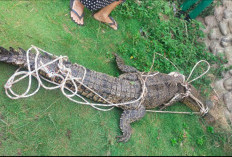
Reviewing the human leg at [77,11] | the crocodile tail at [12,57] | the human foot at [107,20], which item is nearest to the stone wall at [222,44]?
the human foot at [107,20]

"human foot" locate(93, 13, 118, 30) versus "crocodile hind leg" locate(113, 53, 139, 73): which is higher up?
"human foot" locate(93, 13, 118, 30)

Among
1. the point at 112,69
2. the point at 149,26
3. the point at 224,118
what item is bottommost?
the point at 224,118

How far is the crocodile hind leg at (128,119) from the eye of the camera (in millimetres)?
3029

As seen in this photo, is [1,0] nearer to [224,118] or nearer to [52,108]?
[52,108]

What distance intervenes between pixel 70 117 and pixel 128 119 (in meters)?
0.88

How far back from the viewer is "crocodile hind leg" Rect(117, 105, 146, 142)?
9.94ft

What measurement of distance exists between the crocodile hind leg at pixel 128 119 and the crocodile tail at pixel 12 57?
5.32ft

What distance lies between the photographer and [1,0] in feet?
11.2

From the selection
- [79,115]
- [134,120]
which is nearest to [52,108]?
[79,115]

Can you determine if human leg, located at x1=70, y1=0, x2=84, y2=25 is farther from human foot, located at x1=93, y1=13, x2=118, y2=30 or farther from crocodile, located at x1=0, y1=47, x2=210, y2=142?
crocodile, located at x1=0, y1=47, x2=210, y2=142

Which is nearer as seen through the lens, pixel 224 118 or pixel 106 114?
pixel 106 114

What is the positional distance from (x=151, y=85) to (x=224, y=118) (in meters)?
1.66

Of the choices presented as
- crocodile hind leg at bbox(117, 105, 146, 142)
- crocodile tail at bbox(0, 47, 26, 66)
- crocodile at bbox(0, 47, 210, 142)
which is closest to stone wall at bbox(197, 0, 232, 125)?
crocodile at bbox(0, 47, 210, 142)

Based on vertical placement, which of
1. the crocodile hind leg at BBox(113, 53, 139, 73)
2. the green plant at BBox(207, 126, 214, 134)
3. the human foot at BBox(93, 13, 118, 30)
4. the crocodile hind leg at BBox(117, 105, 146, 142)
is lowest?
the green plant at BBox(207, 126, 214, 134)
